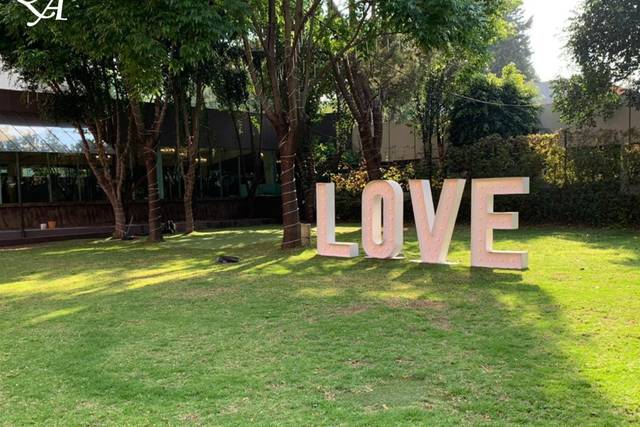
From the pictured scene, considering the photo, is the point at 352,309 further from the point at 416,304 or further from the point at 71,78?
the point at 71,78

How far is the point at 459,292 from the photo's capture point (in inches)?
279

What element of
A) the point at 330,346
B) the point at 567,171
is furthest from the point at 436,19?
the point at 567,171

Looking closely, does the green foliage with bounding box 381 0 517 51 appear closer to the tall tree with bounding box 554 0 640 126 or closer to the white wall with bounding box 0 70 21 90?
the tall tree with bounding box 554 0 640 126

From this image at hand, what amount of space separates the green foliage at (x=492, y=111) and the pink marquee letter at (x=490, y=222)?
14555 mm

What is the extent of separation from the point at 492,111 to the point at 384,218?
49.2ft

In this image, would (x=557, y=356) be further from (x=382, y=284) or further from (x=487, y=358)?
(x=382, y=284)

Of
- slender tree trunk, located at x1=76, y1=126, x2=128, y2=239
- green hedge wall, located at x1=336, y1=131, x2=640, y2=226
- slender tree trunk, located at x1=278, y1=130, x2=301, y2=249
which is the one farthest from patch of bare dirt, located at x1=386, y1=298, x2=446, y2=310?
slender tree trunk, located at x1=76, y1=126, x2=128, y2=239

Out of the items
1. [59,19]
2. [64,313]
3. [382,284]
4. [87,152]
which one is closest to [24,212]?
A: [87,152]

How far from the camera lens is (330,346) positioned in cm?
495

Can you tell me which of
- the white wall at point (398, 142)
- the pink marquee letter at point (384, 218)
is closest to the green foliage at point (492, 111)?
the white wall at point (398, 142)

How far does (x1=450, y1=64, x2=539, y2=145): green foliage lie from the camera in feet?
74.6

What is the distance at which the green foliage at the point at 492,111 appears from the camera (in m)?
22.7

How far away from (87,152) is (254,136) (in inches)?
362

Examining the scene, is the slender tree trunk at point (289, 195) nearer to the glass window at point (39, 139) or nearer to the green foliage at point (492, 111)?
the glass window at point (39, 139)
